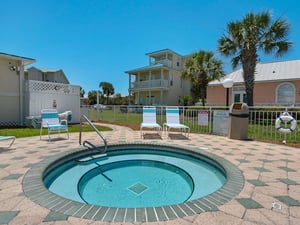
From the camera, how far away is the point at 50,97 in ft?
38.5

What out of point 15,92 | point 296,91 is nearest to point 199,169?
point 15,92

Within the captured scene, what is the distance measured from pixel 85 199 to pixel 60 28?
14190mm

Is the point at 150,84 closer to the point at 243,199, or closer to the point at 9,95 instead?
the point at 9,95

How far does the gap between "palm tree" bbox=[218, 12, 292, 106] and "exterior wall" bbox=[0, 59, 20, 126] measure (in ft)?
46.7

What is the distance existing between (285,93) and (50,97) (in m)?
20.7

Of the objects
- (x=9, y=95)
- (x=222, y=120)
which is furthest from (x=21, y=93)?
(x=222, y=120)

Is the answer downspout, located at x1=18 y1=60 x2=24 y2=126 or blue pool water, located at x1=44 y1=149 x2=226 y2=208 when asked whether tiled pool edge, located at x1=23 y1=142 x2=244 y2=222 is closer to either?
blue pool water, located at x1=44 y1=149 x2=226 y2=208

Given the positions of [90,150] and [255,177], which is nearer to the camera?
[255,177]

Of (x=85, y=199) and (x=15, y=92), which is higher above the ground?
(x=15, y=92)

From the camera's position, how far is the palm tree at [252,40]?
1144cm

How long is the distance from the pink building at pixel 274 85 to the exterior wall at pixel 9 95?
1710 centimetres

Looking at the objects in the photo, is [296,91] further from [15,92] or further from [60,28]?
[15,92]

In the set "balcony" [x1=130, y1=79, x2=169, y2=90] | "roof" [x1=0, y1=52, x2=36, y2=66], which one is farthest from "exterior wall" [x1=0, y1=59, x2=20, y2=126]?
"balcony" [x1=130, y1=79, x2=169, y2=90]

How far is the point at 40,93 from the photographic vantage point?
11.2 meters
